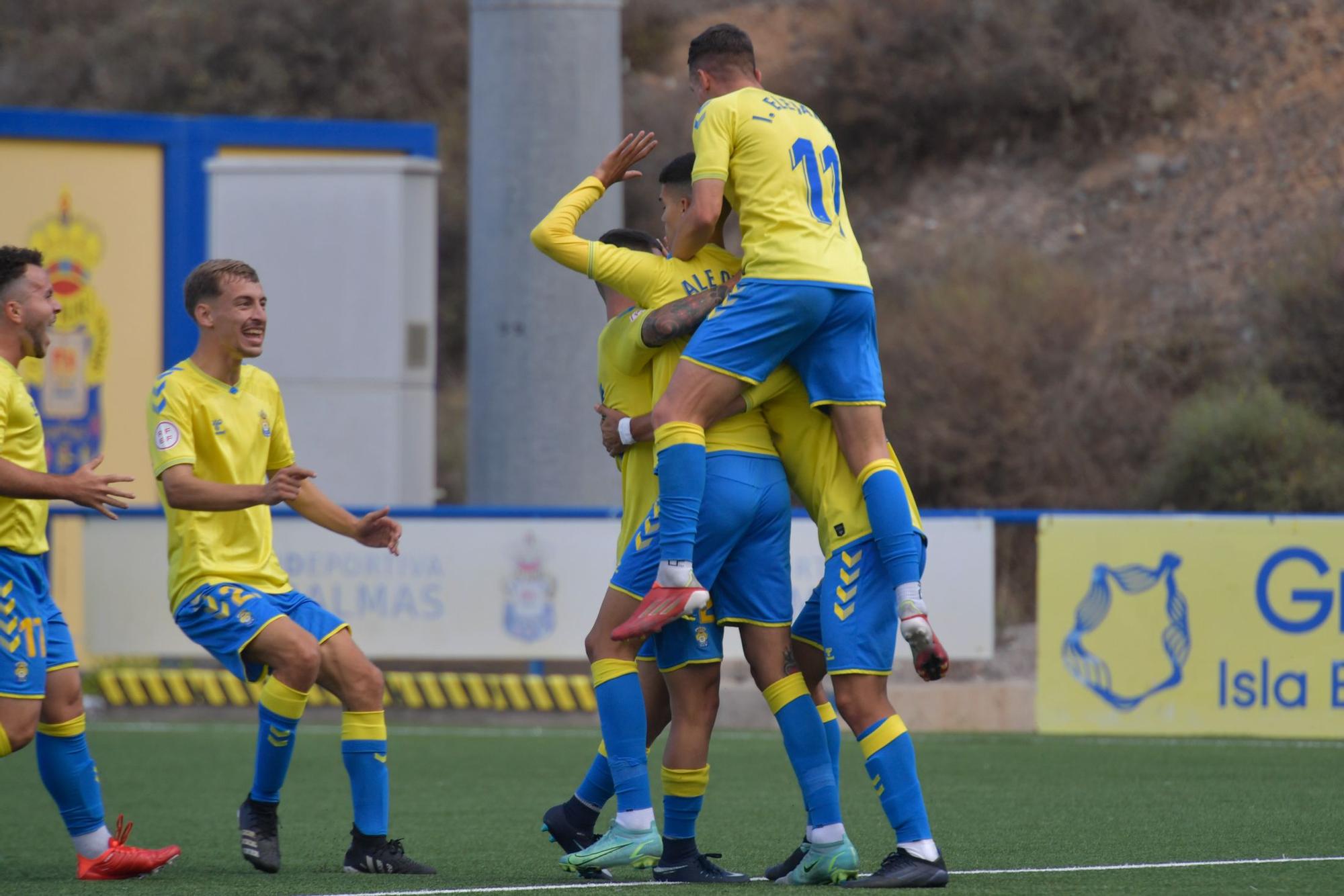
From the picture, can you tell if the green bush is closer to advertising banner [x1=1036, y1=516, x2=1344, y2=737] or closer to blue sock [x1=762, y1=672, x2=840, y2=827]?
advertising banner [x1=1036, y1=516, x2=1344, y2=737]

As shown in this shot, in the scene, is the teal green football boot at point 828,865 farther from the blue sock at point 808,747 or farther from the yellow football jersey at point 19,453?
the yellow football jersey at point 19,453

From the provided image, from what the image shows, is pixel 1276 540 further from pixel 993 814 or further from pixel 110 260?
pixel 110 260

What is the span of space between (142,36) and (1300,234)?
19742 mm

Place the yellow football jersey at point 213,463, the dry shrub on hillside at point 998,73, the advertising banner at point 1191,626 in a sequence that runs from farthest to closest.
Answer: the dry shrub on hillside at point 998,73
the advertising banner at point 1191,626
the yellow football jersey at point 213,463

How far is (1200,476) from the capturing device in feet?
57.2

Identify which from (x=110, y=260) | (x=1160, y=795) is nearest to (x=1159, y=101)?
(x=110, y=260)

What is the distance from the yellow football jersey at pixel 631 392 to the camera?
5645 mm

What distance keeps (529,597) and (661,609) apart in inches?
262

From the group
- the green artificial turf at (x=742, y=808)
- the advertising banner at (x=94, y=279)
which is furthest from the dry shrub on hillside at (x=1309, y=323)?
the advertising banner at (x=94, y=279)

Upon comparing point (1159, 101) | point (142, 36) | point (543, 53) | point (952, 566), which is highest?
point (142, 36)

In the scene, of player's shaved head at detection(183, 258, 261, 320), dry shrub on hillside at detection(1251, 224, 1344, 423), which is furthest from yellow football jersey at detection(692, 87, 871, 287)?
dry shrub on hillside at detection(1251, 224, 1344, 423)

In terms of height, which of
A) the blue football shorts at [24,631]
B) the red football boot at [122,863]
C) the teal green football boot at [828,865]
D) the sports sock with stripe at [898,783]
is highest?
the blue football shorts at [24,631]

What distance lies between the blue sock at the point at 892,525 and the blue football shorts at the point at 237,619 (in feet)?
6.36

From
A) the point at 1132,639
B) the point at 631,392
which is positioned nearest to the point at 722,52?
the point at 631,392
